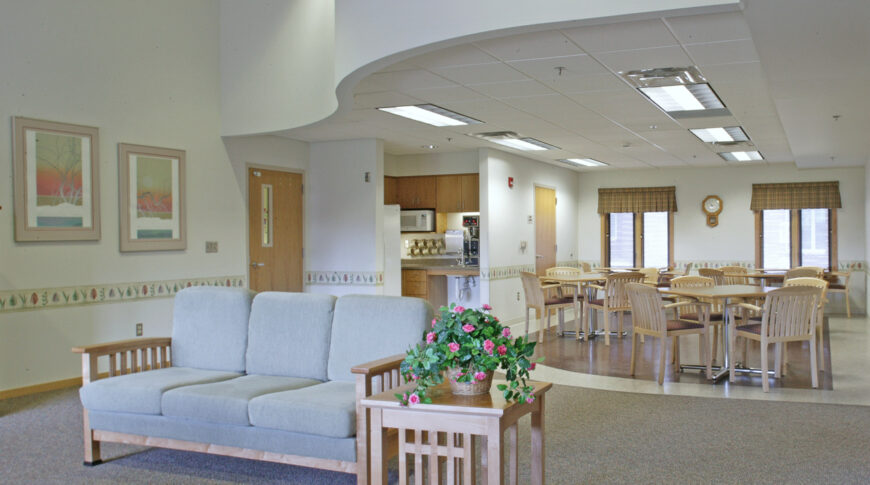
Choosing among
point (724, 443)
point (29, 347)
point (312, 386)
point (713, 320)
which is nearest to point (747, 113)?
point (713, 320)

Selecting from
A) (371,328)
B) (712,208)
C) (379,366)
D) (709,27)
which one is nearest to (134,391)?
(371,328)

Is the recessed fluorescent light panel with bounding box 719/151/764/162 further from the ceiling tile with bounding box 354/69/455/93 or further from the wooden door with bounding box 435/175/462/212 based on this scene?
the ceiling tile with bounding box 354/69/455/93

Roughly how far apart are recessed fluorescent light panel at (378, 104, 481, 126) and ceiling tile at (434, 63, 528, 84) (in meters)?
1.20

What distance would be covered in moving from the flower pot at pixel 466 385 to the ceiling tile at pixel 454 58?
8.17 ft

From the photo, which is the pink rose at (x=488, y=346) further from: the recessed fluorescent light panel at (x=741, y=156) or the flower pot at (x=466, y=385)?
the recessed fluorescent light panel at (x=741, y=156)

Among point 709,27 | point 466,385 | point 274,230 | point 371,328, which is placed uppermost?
point 709,27

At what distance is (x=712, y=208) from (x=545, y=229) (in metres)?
3.26

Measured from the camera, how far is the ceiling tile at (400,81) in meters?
5.45

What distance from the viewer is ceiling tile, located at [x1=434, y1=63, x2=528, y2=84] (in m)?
5.24

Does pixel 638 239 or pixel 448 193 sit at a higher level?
pixel 448 193

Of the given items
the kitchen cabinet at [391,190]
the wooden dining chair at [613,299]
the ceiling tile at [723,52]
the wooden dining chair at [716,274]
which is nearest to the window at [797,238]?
the wooden dining chair at [716,274]

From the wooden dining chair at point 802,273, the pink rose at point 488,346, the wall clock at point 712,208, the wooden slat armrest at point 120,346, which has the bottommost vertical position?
the wooden slat armrest at point 120,346

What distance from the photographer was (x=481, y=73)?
5395mm

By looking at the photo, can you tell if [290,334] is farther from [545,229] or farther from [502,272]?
[545,229]
